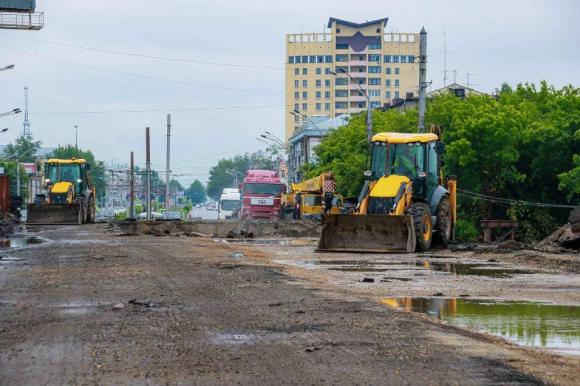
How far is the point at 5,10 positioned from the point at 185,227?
788 inches

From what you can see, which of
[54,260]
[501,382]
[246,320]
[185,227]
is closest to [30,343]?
[246,320]

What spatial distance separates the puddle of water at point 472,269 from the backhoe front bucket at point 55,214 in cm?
3079

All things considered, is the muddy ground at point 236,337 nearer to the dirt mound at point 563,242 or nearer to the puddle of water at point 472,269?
the puddle of water at point 472,269

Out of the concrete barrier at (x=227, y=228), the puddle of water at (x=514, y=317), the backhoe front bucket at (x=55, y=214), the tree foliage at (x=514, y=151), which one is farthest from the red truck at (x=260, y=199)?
the puddle of water at (x=514, y=317)

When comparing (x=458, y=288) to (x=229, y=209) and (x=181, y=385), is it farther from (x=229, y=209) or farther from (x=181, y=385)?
(x=229, y=209)

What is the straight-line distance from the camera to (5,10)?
57.6 m

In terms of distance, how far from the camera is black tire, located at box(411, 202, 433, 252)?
27344 millimetres

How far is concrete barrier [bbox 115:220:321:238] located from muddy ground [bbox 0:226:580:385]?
26.7m

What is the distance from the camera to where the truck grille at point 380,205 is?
2769 cm

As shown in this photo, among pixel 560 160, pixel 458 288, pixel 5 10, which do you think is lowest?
pixel 458 288

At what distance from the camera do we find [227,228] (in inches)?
1850

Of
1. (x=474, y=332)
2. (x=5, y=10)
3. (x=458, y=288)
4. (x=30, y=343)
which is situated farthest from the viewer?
(x=5, y=10)

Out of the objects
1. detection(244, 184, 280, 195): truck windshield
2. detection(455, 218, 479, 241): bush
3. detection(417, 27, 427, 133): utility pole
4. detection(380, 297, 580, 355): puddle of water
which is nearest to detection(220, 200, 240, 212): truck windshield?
detection(244, 184, 280, 195): truck windshield

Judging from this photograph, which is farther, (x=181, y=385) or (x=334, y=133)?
(x=334, y=133)
